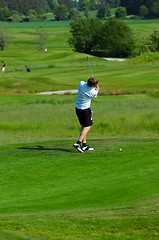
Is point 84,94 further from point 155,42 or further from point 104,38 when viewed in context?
point 104,38

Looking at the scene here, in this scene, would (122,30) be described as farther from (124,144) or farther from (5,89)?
(124,144)

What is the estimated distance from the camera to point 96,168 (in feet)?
38.2

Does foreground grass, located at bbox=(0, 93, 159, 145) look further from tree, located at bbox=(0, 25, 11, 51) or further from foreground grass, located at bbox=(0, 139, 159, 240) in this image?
tree, located at bbox=(0, 25, 11, 51)

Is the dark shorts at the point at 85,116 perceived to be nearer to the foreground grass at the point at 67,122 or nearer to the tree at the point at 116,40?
the foreground grass at the point at 67,122

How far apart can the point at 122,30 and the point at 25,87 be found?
8893 cm

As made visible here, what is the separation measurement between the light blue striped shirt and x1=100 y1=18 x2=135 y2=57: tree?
409 ft

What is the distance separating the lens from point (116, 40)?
139125 millimetres

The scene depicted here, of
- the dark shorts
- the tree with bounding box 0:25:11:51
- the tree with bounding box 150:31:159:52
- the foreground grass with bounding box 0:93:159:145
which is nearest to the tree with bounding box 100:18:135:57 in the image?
the tree with bounding box 150:31:159:52

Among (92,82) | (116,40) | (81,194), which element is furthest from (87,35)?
(81,194)

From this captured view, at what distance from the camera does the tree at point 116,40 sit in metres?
138

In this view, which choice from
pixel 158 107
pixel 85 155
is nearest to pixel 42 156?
pixel 85 155

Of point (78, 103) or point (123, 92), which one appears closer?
point (78, 103)

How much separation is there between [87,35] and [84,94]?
133609mm

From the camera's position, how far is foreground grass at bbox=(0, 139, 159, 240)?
23.1 ft
